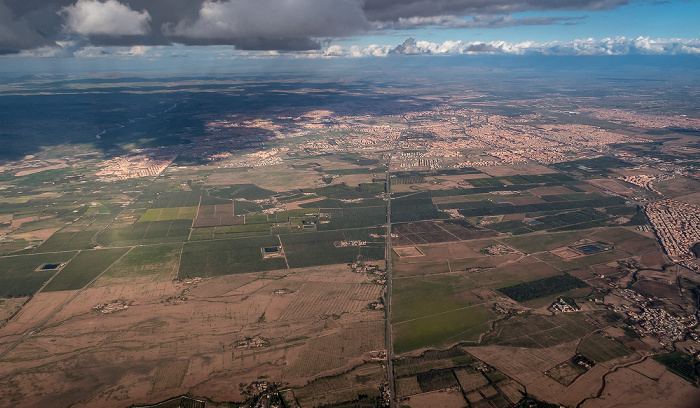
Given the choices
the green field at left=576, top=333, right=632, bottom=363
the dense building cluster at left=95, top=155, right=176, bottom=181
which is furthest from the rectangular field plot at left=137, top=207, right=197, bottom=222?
the green field at left=576, top=333, right=632, bottom=363

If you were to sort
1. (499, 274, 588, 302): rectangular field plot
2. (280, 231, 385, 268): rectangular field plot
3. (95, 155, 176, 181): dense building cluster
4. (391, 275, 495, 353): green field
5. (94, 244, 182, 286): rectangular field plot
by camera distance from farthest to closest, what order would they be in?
(95, 155, 176, 181): dense building cluster < (280, 231, 385, 268): rectangular field plot < (94, 244, 182, 286): rectangular field plot < (499, 274, 588, 302): rectangular field plot < (391, 275, 495, 353): green field

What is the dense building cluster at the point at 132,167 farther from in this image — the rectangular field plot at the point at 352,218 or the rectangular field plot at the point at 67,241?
the rectangular field plot at the point at 352,218

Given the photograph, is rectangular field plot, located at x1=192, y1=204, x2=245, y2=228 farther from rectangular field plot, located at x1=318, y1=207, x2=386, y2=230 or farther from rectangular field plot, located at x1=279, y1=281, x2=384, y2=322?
rectangular field plot, located at x1=279, y1=281, x2=384, y2=322

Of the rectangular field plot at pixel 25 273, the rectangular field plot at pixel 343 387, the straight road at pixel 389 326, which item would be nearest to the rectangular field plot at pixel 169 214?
the rectangular field plot at pixel 25 273

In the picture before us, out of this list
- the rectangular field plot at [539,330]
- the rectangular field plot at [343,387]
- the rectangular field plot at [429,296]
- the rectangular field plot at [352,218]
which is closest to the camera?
the rectangular field plot at [343,387]

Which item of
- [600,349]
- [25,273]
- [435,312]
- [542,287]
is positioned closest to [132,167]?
[25,273]

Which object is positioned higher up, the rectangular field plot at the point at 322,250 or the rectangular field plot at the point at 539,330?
the rectangular field plot at the point at 322,250

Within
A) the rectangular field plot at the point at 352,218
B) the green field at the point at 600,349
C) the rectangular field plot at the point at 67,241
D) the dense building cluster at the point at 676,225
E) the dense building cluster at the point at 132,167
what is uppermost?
the dense building cluster at the point at 132,167

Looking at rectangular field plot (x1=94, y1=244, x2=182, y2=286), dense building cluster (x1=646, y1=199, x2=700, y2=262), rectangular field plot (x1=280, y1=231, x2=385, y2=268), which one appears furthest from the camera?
dense building cluster (x1=646, y1=199, x2=700, y2=262)
